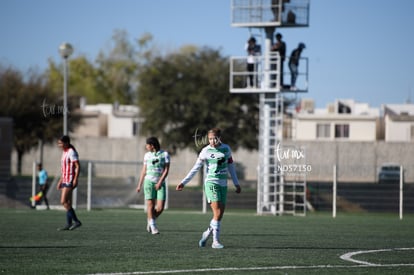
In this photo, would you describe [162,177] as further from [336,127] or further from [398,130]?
[398,130]

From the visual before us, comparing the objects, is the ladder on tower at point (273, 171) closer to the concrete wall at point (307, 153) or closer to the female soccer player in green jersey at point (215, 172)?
the female soccer player in green jersey at point (215, 172)

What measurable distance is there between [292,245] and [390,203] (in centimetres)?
2565

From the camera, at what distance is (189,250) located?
15.7 metres

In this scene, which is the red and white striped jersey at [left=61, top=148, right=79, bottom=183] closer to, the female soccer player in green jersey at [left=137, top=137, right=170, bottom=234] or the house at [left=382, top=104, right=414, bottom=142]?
the female soccer player in green jersey at [left=137, top=137, right=170, bottom=234]

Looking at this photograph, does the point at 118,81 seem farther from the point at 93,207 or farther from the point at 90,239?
the point at 90,239

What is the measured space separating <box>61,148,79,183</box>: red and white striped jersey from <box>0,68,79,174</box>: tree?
160 feet

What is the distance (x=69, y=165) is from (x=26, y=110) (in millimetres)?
51499

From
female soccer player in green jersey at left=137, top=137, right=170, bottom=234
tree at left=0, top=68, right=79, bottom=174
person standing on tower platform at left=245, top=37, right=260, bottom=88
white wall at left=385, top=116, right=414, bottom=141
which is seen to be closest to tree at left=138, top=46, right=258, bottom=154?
tree at left=0, top=68, right=79, bottom=174

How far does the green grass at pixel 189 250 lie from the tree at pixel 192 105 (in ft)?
144

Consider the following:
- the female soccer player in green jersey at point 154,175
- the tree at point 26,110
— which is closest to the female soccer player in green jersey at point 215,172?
the female soccer player in green jersey at point 154,175

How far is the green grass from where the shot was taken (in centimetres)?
1277

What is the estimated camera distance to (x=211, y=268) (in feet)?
41.6

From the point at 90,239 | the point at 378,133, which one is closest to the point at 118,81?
the point at 378,133

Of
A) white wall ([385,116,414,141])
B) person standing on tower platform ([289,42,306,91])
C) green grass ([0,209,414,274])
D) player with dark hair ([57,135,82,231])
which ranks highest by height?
person standing on tower platform ([289,42,306,91])
